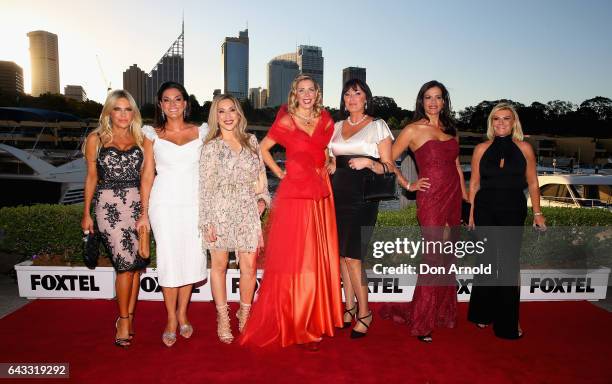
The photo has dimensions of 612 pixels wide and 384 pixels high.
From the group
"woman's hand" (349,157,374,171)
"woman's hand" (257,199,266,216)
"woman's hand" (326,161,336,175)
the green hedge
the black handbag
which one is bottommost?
the green hedge

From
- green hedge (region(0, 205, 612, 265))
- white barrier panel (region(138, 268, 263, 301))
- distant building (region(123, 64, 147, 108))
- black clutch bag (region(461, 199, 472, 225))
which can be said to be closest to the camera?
black clutch bag (region(461, 199, 472, 225))

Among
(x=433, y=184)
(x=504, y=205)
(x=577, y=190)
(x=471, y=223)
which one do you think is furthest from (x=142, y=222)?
(x=577, y=190)

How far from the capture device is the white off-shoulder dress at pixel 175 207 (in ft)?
13.2

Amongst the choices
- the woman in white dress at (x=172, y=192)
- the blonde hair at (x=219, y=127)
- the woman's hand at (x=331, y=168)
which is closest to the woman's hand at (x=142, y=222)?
the woman in white dress at (x=172, y=192)

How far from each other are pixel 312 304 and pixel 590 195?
969 cm

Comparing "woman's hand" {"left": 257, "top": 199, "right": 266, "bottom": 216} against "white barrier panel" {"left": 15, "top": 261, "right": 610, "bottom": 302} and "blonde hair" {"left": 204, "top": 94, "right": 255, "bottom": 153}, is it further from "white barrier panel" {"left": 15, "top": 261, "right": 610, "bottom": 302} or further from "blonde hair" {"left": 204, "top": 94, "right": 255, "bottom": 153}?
"white barrier panel" {"left": 15, "top": 261, "right": 610, "bottom": 302}

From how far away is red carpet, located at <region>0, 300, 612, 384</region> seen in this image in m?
3.50

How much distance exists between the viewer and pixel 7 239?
5.93 meters

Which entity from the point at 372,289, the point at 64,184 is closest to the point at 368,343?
the point at 372,289

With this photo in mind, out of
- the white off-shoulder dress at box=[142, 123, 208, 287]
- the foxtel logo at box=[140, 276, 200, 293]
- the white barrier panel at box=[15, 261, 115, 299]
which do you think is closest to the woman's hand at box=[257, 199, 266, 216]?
the white off-shoulder dress at box=[142, 123, 208, 287]
